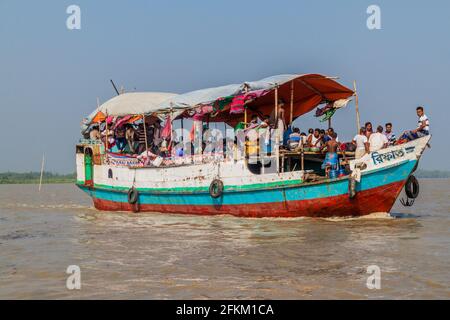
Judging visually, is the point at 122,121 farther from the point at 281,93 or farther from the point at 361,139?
the point at 361,139

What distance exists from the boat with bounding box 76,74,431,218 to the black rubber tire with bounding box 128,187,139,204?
3 centimetres

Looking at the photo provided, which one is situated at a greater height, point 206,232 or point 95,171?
point 95,171

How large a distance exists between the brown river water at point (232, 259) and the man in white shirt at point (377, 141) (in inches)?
60.4

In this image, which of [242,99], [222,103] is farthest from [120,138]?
[242,99]

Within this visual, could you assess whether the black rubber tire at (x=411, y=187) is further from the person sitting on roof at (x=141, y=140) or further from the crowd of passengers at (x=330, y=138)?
the person sitting on roof at (x=141, y=140)

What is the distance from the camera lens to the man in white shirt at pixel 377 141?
11477mm

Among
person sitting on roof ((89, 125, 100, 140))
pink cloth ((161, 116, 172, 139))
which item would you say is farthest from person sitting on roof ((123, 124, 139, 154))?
pink cloth ((161, 116, 172, 139))

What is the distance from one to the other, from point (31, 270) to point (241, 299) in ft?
11.0

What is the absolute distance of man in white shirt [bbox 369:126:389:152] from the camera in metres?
11.5

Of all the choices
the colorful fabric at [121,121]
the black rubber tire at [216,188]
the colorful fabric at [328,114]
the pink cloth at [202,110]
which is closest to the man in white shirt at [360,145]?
the colorful fabric at [328,114]

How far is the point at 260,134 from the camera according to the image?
495 inches

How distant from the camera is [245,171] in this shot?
12.7m

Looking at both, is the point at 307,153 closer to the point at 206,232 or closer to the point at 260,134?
the point at 260,134
